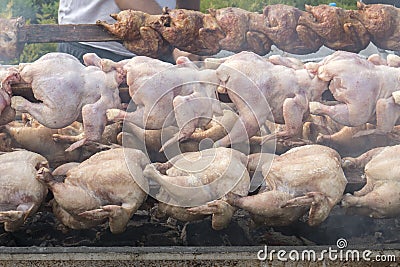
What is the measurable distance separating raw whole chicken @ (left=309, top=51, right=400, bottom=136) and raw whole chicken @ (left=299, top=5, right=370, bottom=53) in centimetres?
74

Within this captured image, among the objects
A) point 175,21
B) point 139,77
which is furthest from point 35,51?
point 139,77

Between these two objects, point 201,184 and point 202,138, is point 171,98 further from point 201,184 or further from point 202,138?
point 201,184

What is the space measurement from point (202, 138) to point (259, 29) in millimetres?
1007

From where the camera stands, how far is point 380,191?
180 cm

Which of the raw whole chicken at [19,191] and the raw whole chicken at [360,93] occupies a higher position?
the raw whole chicken at [360,93]

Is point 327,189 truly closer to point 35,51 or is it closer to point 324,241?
point 324,241

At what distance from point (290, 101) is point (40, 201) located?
1.02 meters

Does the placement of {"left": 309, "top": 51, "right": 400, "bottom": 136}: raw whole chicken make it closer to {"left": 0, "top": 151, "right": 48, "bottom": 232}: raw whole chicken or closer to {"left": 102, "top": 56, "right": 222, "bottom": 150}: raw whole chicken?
{"left": 102, "top": 56, "right": 222, "bottom": 150}: raw whole chicken

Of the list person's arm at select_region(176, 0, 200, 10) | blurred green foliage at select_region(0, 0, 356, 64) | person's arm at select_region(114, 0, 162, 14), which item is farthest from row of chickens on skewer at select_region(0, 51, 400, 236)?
blurred green foliage at select_region(0, 0, 356, 64)

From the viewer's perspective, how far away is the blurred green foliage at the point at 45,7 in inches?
261

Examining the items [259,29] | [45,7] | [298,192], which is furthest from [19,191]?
[45,7]

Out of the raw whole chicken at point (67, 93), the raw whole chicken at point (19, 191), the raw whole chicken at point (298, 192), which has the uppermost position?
the raw whole chicken at point (67, 93)

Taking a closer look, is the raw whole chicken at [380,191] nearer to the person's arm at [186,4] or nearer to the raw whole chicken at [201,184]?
the raw whole chicken at [201,184]

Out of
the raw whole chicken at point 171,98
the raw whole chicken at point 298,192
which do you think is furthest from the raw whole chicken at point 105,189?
the raw whole chicken at point 298,192
